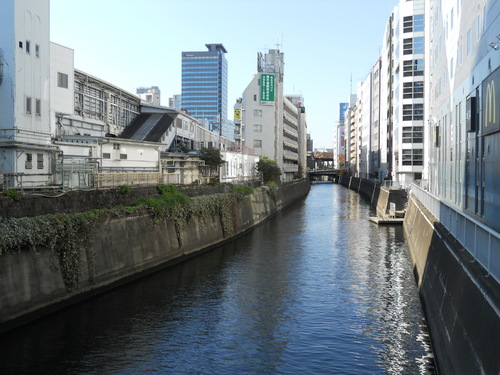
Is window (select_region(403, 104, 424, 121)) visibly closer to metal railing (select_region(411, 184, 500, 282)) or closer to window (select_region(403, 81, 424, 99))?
window (select_region(403, 81, 424, 99))

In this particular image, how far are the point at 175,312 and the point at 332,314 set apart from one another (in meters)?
7.00

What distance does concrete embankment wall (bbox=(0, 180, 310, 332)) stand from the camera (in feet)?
65.1

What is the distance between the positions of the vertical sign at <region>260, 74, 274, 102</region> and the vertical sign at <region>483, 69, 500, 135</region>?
8163cm

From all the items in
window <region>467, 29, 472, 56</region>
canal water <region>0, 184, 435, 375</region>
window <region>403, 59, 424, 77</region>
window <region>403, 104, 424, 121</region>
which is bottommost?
canal water <region>0, 184, 435, 375</region>

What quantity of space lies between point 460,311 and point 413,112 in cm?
7637

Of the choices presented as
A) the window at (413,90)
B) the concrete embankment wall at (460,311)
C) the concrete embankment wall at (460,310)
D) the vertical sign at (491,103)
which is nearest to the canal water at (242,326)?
the concrete embankment wall at (460,310)

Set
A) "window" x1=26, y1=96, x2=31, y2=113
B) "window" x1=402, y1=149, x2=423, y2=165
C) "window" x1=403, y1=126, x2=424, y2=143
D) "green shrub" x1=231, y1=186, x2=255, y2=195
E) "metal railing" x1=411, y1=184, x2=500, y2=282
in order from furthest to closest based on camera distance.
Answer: "window" x1=403, y1=126, x2=424, y2=143
"window" x1=402, y1=149, x2=423, y2=165
"green shrub" x1=231, y1=186, x2=255, y2=195
"window" x1=26, y1=96, x2=31, y2=113
"metal railing" x1=411, y1=184, x2=500, y2=282

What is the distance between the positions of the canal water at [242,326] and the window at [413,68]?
5923 cm

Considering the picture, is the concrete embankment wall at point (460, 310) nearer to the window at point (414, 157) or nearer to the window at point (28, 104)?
the window at point (28, 104)

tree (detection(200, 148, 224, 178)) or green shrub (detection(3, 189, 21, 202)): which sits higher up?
tree (detection(200, 148, 224, 178))

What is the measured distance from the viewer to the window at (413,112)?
8500 cm

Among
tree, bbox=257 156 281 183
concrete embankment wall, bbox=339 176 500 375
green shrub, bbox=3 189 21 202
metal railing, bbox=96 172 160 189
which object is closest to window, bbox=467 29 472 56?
concrete embankment wall, bbox=339 176 500 375

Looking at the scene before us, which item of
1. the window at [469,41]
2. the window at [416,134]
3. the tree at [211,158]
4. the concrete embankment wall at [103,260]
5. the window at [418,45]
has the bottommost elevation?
the concrete embankment wall at [103,260]

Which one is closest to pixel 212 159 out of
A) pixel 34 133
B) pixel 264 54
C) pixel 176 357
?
pixel 34 133
